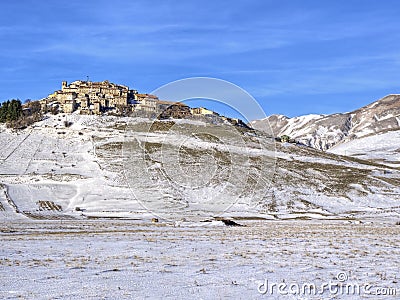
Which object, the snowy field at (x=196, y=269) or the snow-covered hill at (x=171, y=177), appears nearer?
the snowy field at (x=196, y=269)

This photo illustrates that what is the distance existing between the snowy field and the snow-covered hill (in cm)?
4557

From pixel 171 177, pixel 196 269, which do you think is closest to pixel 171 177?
pixel 171 177

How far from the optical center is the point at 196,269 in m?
26.7

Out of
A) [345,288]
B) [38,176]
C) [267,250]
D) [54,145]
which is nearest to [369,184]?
[38,176]

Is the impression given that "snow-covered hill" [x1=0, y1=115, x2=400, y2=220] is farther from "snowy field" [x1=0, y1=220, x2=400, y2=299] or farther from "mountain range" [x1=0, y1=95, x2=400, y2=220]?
"snowy field" [x1=0, y1=220, x2=400, y2=299]

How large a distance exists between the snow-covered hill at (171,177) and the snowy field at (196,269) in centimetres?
4557

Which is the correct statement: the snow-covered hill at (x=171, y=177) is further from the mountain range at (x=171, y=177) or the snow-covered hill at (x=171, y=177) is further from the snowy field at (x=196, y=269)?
the snowy field at (x=196, y=269)

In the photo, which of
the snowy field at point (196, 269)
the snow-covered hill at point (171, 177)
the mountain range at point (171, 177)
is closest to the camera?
the snowy field at point (196, 269)

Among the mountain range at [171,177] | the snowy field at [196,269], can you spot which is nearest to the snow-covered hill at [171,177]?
the mountain range at [171,177]

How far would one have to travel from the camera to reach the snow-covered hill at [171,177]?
327 feet

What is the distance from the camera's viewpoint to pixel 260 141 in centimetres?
18088

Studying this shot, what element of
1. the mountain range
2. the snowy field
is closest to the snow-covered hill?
A: the mountain range

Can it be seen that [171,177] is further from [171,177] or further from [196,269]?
[196,269]

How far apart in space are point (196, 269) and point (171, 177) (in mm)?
103530
